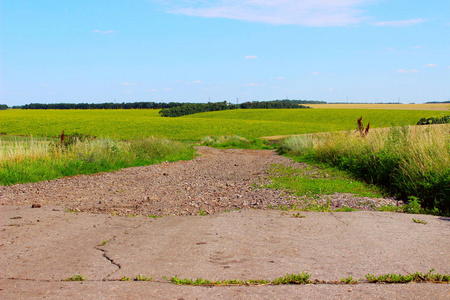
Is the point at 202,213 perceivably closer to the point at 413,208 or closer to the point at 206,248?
the point at 206,248

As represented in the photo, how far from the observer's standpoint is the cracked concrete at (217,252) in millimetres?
3949

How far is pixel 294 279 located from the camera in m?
4.14

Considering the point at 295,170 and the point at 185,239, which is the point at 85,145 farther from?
the point at 185,239

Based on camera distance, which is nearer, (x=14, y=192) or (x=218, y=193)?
(x=218, y=193)

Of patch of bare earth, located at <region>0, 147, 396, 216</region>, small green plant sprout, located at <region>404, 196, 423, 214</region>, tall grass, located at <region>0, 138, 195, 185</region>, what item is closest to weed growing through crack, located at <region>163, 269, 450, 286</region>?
patch of bare earth, located at <region>0, 147, 396, 216</region>

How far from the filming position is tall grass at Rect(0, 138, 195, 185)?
13039mm

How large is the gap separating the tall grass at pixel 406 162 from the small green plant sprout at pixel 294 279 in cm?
492

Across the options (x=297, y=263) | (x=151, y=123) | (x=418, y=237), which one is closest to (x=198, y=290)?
(x=297, y=263)

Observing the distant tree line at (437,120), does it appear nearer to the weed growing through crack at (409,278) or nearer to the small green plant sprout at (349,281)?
the weed growing through crack at (409,278)

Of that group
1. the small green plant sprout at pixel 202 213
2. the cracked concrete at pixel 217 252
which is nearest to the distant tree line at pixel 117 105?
the small green plant sprout at pixel 202 213

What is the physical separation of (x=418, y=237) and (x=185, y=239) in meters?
3.43

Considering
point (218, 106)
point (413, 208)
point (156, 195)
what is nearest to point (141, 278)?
point (156, 195)

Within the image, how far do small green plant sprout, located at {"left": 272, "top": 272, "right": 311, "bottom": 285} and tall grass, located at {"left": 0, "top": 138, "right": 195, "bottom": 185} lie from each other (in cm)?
1056

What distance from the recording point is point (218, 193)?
32.7 ft
